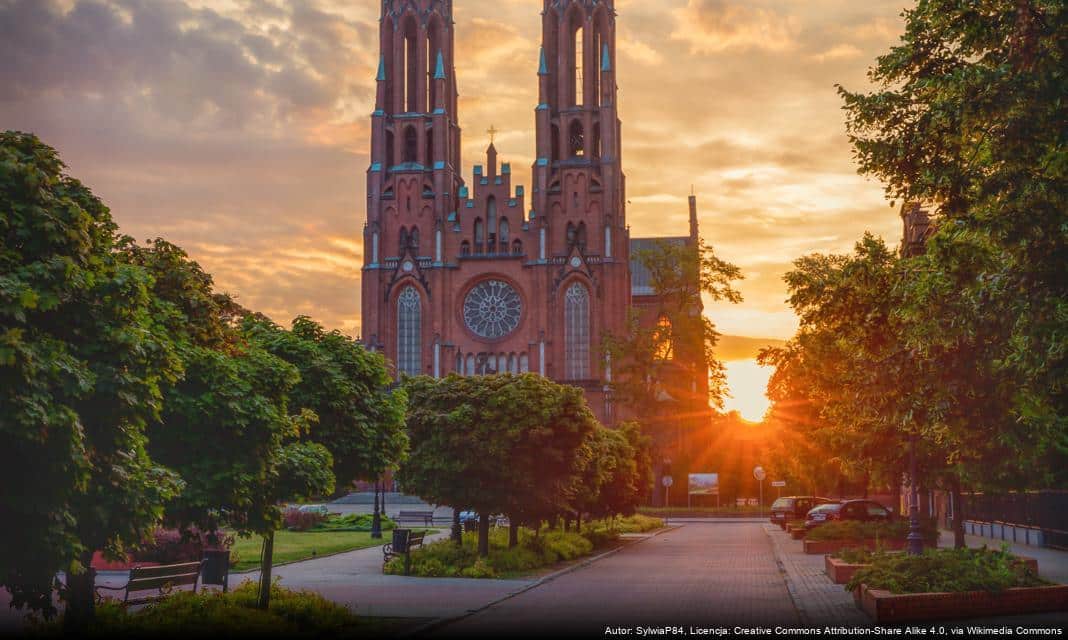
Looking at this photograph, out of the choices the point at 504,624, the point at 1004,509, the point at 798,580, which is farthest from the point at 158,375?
the point at 1004,509

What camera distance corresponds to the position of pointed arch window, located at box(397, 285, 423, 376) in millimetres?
95875

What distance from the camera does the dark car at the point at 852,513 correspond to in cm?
4334

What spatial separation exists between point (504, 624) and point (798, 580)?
9984 mm

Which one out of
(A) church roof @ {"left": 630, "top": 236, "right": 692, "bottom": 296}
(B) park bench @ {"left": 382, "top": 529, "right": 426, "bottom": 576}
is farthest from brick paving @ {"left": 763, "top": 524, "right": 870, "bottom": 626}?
(A) church roof @ {"left": 630, "top": 236, "right": 692, "bottom": 296}

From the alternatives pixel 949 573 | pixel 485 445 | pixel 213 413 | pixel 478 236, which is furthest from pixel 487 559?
pixel 478 236

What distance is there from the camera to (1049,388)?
47.1 feet

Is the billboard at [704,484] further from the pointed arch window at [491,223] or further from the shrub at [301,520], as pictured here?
the shrub at [301,520]

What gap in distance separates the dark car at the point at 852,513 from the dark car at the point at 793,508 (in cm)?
1006

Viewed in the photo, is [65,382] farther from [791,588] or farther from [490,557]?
[490,557]

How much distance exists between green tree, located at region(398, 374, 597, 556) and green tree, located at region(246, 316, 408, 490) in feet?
25.8

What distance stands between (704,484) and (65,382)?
73.1m

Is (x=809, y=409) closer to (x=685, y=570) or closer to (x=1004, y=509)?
(x=1004, y=509)

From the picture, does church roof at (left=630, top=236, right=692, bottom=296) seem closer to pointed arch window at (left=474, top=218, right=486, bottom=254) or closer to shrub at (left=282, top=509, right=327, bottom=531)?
pointed arch window at (left=474, top=218, right=486, bottom=254)

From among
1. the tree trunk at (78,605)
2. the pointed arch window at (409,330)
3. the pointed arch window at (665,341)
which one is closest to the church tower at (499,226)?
the pointed arch window at (409,330)
